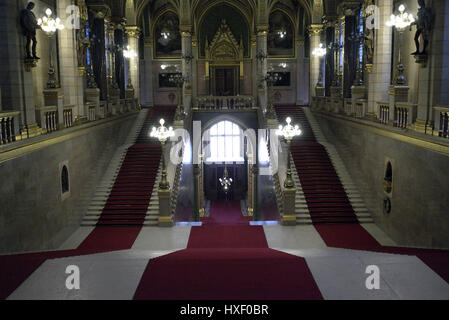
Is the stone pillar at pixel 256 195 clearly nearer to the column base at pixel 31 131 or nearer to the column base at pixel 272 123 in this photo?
the column base at pixel 272 123

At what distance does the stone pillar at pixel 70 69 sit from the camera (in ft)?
51.2

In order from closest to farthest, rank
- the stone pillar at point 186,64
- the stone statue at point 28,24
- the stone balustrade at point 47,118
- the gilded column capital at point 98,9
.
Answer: the stone statue at point 28,24 < the stone balustrade at point 47,118 < the gilded column capital at point 98,9 < the stone pillar at point 186,64

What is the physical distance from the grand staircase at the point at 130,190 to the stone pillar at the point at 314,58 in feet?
31.4

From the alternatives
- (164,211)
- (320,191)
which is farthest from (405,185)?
(164,211)

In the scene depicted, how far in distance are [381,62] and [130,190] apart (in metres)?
9.82

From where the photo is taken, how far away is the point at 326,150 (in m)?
18.5

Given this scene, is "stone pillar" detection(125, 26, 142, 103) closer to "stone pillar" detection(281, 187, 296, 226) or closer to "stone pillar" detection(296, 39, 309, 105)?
"stone pillar" detection(296, 39, 309, 105)

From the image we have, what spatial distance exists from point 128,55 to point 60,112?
35.7ft

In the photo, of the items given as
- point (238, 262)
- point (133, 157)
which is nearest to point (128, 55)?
point (133, 157)

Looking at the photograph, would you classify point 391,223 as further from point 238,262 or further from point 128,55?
point 128,55

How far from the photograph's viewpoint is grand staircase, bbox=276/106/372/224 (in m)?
14.4

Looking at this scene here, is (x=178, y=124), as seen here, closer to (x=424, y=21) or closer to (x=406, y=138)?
(x=406, y=138)

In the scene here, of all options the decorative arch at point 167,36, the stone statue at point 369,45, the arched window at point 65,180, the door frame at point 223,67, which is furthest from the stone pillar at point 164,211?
the decorative arch at point 167,36

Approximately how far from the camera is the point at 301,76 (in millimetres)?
30016
